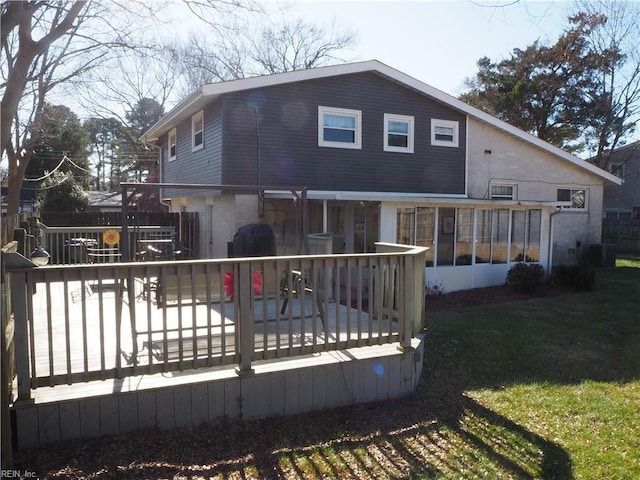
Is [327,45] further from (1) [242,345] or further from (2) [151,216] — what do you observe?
(1) [242,345]

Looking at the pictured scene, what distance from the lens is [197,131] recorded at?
13266mm

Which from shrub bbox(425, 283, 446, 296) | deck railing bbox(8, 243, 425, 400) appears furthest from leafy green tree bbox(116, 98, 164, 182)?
deck railing bbox(8, 243, 425, 400)

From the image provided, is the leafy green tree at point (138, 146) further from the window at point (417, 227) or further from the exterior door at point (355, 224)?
the window at point (417, 227)

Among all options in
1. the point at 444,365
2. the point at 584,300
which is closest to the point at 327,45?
the point at 584,300

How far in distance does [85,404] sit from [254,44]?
27.4 metres

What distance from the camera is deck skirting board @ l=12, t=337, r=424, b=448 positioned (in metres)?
3.49

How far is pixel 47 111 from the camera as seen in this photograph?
2228 cm

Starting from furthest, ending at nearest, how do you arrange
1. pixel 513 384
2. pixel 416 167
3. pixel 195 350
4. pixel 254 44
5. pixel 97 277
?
1. pixel 254 44
2. pixel 416 167
3. pixel 513 384
4. pixel 195 350
5. pixel 97 277

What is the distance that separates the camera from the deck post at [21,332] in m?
3.33

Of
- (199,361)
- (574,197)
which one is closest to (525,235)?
(574,197)

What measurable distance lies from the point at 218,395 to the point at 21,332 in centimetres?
149

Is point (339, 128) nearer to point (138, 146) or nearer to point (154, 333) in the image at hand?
point (154, 333)

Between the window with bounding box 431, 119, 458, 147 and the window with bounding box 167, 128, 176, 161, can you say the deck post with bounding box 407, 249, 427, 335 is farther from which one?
the window with bounding box 167, 128, 176, 161

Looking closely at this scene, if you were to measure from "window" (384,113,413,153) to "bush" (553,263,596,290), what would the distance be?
16.4 ft
